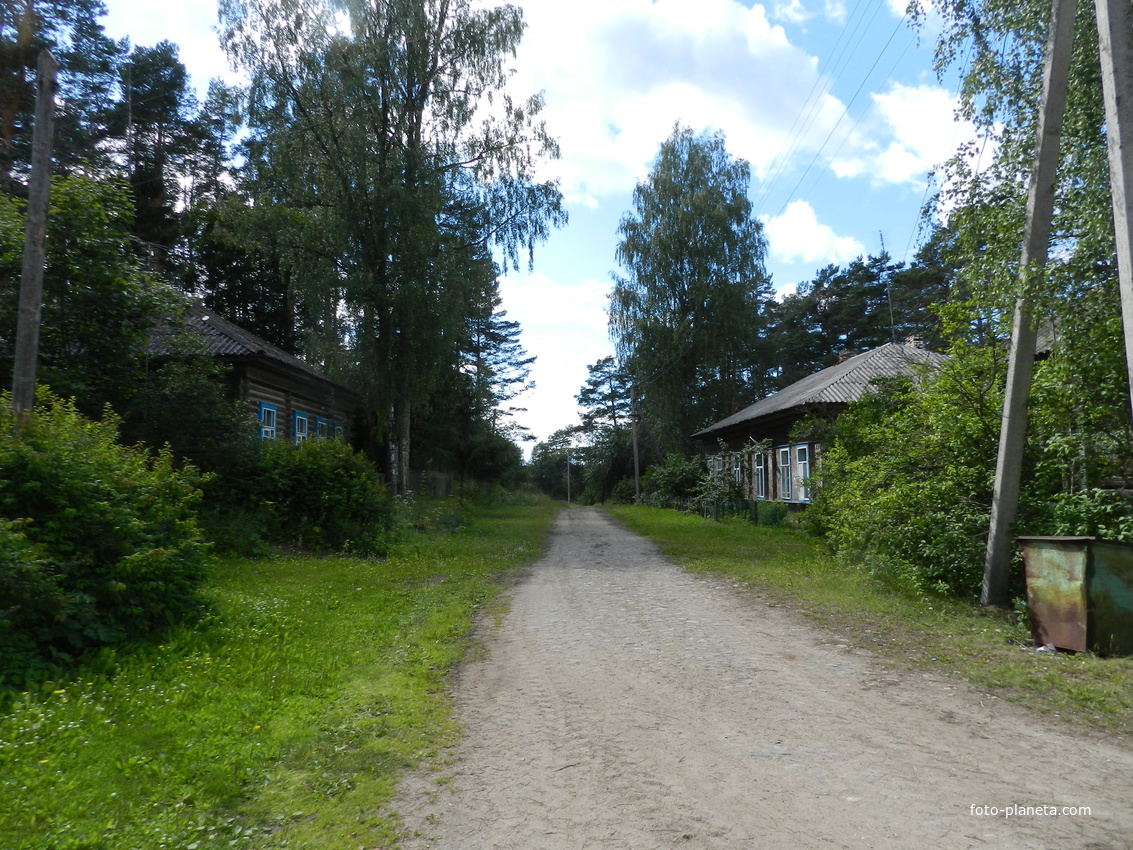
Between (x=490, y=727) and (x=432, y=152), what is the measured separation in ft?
63.8

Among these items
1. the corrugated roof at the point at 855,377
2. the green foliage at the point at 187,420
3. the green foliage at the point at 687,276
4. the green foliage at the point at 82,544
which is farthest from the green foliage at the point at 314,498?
the green foliage at the point at 687,276

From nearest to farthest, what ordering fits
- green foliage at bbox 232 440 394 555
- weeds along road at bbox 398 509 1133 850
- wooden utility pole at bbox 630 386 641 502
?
1. weeds along road at bbox 398 509 1133 850
2. green foliage at bbox 232 440 394 555
3. wooden utility pole at bbox 630 386 641 502

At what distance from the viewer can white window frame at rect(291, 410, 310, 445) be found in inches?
989

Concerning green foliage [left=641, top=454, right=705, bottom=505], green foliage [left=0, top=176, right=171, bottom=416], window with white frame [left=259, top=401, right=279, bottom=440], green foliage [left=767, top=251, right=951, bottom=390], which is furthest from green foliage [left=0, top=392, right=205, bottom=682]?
green foliage [left=767, top=251, right=951, bottom=390]

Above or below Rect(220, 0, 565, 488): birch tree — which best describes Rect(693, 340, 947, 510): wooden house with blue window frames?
below

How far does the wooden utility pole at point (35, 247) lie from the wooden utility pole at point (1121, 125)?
11588 mm

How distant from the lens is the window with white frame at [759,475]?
1105 inches

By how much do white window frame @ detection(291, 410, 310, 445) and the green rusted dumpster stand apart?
72.0 feet

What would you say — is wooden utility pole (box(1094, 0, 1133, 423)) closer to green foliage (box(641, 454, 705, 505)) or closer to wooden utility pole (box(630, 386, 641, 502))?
green foliage (box(641, 454, 705, 505))

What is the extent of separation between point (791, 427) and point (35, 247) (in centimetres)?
2007

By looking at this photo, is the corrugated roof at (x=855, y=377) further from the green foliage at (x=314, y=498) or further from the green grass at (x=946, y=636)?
the green foliage at (x=314, y=498)

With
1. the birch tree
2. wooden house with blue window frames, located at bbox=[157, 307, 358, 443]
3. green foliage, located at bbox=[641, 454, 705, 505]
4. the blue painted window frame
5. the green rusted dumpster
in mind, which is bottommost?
the green rusted dumpster

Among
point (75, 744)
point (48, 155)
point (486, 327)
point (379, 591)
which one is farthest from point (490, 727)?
point (486, 327)

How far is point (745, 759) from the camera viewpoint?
4555mm
